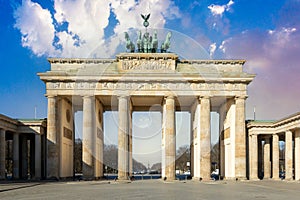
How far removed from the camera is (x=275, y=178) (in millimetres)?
63875

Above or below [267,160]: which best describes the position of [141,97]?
above

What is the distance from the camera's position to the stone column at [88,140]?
61.0m

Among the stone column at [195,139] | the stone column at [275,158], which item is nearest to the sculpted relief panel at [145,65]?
the stone column at [195,139]

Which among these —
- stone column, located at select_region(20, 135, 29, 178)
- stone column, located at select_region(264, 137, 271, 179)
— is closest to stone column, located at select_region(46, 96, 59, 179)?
stone column, located at select_region(20, 135, 29, 178)

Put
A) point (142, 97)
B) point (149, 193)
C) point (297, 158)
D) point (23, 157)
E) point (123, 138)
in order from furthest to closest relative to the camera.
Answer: point (23, 157) < point (142, 97) < point (123, 138) < point (297, 158) < point (149, 193)

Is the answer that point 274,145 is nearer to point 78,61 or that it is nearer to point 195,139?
point 195,139

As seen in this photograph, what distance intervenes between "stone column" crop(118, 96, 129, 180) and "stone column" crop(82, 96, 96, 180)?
3772mm

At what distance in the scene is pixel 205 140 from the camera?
61.5 m

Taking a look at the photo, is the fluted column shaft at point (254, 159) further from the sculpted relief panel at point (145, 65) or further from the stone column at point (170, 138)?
the sculpted relief panel at point (145, 65)

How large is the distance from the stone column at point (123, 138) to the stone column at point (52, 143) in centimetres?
863

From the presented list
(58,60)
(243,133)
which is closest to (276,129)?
(243,133)

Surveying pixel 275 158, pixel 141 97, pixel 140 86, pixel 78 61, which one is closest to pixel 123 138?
pixel 141 97

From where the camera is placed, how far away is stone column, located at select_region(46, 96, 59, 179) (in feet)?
199

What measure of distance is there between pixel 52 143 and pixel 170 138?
53.0ft
